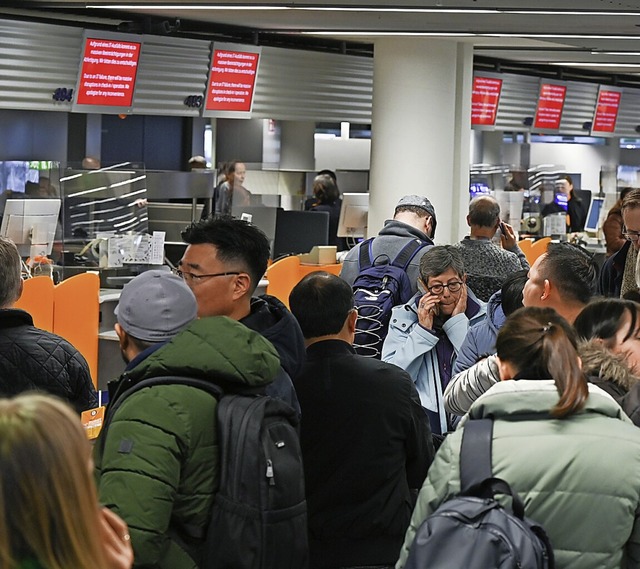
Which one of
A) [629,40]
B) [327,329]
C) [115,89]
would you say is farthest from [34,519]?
[629,40]

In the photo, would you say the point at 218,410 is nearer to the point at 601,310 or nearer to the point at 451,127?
the point at 601,310

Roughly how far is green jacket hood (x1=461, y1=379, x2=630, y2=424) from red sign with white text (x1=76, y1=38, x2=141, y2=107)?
7.09 m

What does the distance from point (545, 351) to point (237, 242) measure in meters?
1.14

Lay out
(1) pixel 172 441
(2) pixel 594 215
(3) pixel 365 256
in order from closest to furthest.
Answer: (1) pixel 172 441
(3) pixel 365 256
(2) pixel 594 215

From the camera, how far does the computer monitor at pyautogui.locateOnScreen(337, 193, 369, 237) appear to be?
36.6ft

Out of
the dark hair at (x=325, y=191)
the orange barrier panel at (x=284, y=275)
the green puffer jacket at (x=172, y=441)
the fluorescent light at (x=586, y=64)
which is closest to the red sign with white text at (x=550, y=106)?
the fluorescent light at (x=586, y=64)

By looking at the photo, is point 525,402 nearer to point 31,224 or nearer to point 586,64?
point 31,224

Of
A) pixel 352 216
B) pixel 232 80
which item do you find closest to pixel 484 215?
pixel 232 80

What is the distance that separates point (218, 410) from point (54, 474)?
94 cm

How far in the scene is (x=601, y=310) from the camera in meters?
3.06

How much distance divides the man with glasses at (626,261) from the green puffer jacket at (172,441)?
10.2 feet

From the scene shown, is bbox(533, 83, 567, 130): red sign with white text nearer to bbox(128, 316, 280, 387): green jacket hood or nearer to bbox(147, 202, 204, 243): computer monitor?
bbox(147, 202, 204, 243): computer monitor

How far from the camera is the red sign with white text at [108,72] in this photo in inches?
353

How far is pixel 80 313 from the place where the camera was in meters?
7.62
